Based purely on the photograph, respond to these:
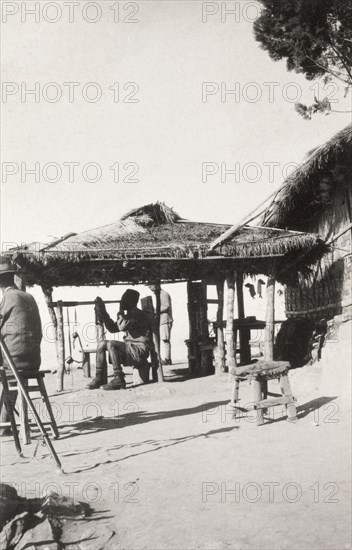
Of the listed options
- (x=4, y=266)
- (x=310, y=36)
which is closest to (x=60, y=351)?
(x=4, y=266)

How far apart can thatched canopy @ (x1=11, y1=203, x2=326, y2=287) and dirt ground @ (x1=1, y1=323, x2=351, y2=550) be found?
10.8 ft

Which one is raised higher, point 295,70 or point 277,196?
point 295,70

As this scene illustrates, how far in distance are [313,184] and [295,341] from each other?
395cm

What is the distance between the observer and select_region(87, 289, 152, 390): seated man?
34.1 feet

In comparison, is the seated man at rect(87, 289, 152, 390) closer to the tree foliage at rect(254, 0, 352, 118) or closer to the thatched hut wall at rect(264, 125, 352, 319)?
the thatched hut wall at rect(264, 125, 352, 319)

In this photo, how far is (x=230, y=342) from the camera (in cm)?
1131

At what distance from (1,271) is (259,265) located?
6.71 metres

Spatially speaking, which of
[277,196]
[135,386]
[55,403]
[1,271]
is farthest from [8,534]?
[277,196]

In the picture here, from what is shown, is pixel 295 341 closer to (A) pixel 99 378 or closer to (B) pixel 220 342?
(B) pixel 220 342

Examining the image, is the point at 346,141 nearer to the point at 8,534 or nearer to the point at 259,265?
the point at 259,265

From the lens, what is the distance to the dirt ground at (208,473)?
3668 mm

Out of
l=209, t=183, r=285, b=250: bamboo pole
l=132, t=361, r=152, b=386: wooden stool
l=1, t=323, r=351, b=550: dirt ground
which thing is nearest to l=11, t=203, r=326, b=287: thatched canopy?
l=209, t=183, r=285, b=250: bamboo pole

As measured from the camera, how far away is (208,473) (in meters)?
4.94

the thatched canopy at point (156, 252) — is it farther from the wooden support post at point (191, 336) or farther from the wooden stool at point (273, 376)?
the wooden stool at point (273, 376)
